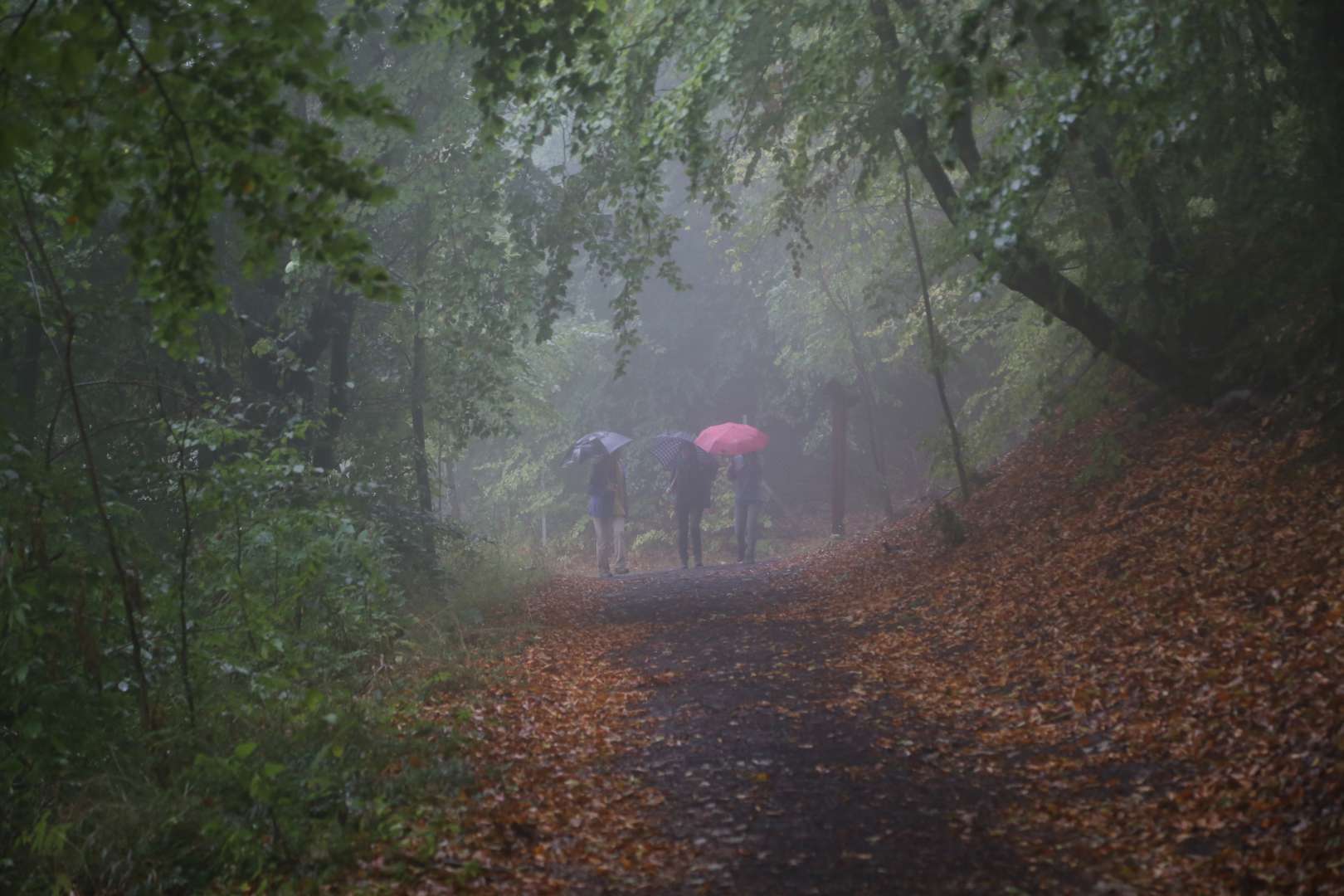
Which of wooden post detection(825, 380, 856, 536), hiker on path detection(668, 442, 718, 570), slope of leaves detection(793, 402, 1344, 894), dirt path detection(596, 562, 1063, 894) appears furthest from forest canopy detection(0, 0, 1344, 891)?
hiker on path detection(668, 442, 718, 570)

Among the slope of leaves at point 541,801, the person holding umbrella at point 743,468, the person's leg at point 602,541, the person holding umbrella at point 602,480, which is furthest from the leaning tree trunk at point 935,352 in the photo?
the person's leg at point 602,541

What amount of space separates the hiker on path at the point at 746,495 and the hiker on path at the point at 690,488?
0.47 m

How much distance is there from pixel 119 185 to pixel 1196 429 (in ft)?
28.3

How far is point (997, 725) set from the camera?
235 inches

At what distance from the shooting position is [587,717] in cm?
684

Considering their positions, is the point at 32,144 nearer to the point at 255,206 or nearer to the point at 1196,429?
the point at 255,206

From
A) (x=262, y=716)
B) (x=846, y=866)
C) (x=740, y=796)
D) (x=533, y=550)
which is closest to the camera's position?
(x=846, y=866)

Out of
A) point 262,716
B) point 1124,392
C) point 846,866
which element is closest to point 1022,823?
point 846,866

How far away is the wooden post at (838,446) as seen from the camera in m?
20.7

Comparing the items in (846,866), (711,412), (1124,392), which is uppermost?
(711,412)

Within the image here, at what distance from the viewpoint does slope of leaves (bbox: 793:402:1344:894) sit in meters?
4.12

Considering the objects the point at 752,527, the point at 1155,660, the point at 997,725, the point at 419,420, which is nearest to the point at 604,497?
the point at 752,527

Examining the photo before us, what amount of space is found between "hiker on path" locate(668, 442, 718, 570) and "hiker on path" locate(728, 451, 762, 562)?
0.47 m

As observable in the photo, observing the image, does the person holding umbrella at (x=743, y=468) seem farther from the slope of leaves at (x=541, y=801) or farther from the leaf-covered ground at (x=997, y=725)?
the slope of leaves at (x=541, y=801)
